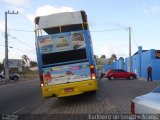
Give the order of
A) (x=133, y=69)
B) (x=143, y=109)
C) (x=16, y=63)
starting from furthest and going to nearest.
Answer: (x=16, y=63), (x=133, y=69), (x=143, y=109)

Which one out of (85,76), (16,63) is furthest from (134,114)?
(16,63)

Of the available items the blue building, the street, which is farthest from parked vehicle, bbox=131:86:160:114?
the blue building

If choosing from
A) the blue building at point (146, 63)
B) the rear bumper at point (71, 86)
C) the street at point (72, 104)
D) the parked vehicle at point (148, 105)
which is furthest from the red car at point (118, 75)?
the parked vehicle at point (148, 105)

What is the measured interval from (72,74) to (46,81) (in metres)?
1.13

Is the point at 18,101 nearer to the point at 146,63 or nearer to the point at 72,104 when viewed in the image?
the point at 72,104

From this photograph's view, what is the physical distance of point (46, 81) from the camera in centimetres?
1625

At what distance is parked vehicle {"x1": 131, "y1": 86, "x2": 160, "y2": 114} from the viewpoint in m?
6.34

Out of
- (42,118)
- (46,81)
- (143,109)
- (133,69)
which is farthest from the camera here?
(133,69)

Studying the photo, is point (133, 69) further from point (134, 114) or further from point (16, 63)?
point (134, 114)

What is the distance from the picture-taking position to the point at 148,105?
654 cm

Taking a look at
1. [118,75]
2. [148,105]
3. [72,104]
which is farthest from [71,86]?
[118,75]

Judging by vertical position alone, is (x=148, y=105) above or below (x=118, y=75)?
above

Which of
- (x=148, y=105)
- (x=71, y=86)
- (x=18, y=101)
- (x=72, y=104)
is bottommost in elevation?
(x=18, y=101)

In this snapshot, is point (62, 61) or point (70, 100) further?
point (70, 100)
